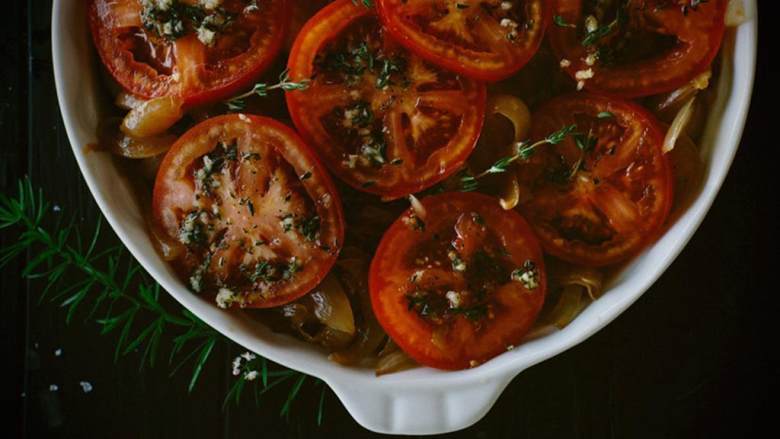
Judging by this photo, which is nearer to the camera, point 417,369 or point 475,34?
point 475,34

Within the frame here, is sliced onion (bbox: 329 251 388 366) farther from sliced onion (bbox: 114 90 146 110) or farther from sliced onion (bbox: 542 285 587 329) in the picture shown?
sliced onion (bbox: 114 90 146 110)

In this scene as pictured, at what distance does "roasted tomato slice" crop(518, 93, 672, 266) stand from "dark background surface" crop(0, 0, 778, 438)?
45cm

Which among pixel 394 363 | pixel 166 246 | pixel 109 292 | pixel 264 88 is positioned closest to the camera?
pixel 264 88

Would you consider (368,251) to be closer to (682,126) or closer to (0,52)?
(682,126)

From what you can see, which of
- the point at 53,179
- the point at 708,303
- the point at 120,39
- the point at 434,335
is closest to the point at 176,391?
the point at 53,179

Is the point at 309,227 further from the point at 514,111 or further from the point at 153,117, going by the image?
the point at 514,111

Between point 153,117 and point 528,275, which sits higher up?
point 153,117

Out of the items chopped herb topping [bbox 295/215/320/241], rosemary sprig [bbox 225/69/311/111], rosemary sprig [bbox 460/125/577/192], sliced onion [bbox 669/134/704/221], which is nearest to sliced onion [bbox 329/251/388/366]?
chopped herb topping [bbox 295/215/320/241]

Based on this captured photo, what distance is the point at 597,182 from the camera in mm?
2113

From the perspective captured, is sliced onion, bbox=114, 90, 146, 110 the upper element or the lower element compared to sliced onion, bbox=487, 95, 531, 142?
upper

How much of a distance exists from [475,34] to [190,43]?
2.04 ft

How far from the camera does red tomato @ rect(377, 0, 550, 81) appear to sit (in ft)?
6.51

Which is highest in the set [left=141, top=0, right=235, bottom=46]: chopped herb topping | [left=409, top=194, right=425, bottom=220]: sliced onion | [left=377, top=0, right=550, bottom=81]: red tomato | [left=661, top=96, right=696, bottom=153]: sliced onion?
[left=141, top=0, right=235, bottom=46]: chopped herb topping

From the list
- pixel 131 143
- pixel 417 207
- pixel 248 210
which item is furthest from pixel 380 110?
pixel 131 143
